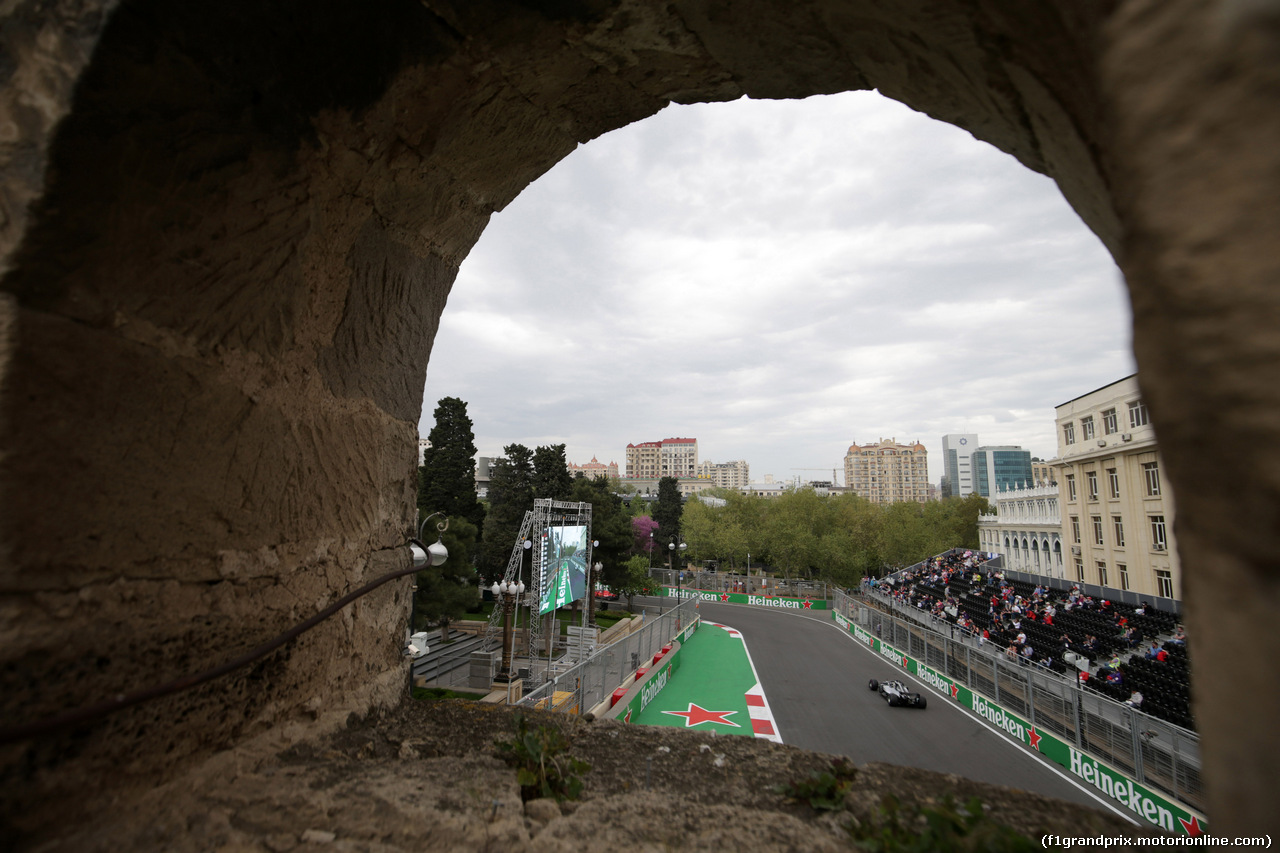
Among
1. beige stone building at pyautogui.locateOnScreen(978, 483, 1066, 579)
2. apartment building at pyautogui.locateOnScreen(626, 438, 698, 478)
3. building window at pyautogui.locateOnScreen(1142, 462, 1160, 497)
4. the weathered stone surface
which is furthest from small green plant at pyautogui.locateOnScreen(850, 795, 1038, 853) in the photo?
apartment building at pyautogui.locateOnScreen(626, 438, 698, 478)

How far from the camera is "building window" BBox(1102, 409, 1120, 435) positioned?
21922 millimetres

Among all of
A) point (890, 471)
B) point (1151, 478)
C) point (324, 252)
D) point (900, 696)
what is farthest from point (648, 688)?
point (890, 471)

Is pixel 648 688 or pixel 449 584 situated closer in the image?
pixel 648 688

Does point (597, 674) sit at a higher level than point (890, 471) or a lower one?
lower

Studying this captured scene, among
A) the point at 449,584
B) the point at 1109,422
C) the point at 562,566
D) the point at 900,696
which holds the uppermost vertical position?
the point at 1109,422

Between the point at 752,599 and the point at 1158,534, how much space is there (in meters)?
17.4

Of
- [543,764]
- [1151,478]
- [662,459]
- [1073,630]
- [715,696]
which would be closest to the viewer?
[543,764]

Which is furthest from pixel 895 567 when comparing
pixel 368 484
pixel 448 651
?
pixel 368 484

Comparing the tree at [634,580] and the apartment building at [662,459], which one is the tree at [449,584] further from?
the apartment building at [662,459]

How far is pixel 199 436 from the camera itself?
1.44 m

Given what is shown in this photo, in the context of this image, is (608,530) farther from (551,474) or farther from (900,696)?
(900,696)

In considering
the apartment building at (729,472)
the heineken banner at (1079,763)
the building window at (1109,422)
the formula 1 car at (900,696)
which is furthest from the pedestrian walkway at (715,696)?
the apartment building at (729,472)

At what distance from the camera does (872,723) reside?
1302cm

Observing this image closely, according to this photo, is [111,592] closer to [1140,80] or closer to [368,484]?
[368,484]
